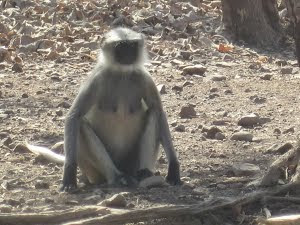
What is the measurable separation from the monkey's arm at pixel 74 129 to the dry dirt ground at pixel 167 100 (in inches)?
4.6

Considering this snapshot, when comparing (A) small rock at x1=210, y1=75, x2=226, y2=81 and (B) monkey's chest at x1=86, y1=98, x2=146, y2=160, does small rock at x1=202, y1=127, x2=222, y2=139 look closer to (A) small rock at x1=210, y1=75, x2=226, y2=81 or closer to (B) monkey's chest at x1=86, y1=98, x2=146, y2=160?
(B) monkey's chest at x1=86, y1=98, x2=146, y2=160

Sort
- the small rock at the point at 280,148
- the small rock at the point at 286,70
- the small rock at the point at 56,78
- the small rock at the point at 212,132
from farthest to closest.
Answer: the small rock at the point at 286,70, the small rock at the point at 56,78, the small rock at the point at 212,132, the small rock at the point at 280,148

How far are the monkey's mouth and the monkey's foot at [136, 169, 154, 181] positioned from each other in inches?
30.5

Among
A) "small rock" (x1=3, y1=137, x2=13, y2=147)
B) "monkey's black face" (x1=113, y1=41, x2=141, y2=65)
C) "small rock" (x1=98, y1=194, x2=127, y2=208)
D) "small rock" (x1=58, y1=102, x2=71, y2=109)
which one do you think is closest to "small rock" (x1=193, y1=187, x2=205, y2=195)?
"small rock" (x1=98, y1=194, x2=127, y2=208)

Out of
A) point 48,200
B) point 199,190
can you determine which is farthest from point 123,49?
point 48,200

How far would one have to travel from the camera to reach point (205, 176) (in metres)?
6.05

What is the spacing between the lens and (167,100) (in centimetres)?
865

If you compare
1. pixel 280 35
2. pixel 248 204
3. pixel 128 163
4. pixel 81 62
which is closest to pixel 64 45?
pixel 81 62

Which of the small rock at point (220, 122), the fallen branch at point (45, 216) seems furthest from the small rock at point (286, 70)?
the fallen branch at point (45, 216)

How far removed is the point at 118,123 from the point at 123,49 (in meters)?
0.54

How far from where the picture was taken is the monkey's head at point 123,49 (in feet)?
20.3

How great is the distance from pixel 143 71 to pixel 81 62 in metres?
3.72

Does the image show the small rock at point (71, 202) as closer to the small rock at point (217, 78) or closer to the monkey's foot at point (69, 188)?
the monkey's foot at point (69, 188)

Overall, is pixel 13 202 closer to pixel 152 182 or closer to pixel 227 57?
pixel 152 182
